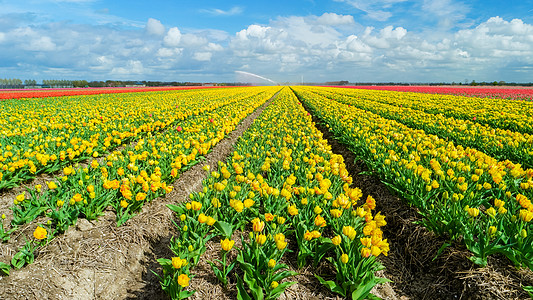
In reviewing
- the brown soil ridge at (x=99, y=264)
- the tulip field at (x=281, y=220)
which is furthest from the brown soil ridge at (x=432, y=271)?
the brown soil ridge at (x=99, y=264)

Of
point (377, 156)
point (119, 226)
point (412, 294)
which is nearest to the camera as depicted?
point (412, 294)

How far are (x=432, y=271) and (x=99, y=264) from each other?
3.83 meters

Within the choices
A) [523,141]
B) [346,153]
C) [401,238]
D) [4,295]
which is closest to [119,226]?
[4,295]

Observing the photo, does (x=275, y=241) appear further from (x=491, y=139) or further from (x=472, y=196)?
(x=491, y=139)

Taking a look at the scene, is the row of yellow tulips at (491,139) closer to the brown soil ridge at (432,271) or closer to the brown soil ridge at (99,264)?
the brown soil ridge at (432,271)

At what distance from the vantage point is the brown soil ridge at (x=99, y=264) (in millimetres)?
2730

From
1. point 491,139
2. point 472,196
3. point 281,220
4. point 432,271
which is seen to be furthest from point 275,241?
point 491,139

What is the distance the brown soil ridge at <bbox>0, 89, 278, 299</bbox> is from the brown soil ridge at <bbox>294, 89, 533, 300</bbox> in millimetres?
2679

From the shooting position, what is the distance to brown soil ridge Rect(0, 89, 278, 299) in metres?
2.73

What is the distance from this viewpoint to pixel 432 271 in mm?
3346

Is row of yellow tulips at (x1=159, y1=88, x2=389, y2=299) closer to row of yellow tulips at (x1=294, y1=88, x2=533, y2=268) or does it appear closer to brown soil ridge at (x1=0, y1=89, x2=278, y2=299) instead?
brown soil ridge at (x1=0, y1=89, x2=278, y2=299)

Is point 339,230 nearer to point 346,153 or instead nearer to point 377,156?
point 377,156

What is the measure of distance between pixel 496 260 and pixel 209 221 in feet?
9.69

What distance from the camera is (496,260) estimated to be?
2.88 metres
